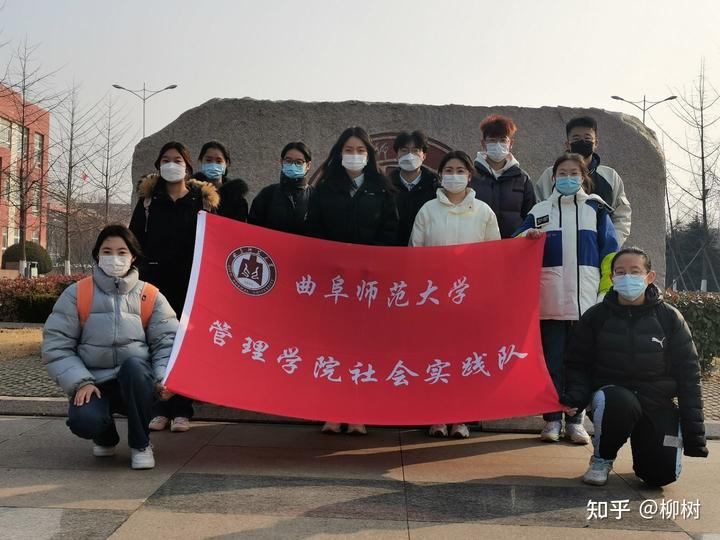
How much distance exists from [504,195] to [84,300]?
9.56 ft

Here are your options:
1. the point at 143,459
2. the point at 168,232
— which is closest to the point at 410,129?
the point at 168,232

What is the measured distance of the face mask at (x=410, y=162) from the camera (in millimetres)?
4910

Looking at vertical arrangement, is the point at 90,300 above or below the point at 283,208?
below

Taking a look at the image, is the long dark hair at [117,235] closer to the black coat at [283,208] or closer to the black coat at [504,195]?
the black coat at [283,208]

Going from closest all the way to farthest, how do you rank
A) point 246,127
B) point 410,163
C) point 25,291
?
point 410,163 < point 246,127 < point 25,291

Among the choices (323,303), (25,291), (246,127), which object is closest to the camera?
(323,303)

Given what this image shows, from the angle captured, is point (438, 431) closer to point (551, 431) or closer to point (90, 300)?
point (551, 431)

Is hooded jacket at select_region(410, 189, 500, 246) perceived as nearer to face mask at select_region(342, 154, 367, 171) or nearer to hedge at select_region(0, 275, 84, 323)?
face mask at select_region(342, 154, 367, 171)

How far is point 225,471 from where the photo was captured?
12.2 feet

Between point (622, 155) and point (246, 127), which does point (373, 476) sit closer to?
point (246, 127)

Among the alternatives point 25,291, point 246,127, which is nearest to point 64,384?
point 246,127

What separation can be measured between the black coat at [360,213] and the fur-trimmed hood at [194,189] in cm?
74

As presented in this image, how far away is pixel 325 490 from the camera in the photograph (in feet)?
11.2

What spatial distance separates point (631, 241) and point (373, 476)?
17.0ft
